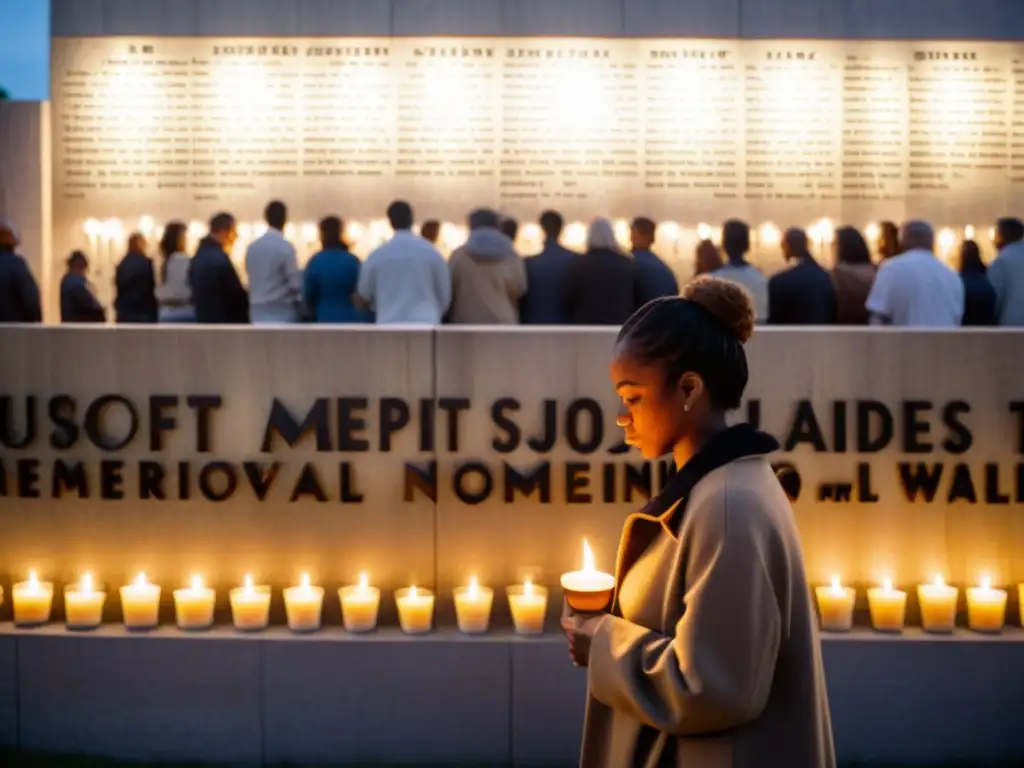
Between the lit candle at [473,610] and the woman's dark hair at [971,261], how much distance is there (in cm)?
471

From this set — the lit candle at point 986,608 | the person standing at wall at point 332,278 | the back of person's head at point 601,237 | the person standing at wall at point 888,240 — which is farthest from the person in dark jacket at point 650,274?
the lit candle at point 986,608

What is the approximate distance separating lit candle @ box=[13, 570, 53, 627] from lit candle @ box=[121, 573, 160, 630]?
0.32 m

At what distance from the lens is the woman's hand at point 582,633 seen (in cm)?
213

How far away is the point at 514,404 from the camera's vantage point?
4738 mm

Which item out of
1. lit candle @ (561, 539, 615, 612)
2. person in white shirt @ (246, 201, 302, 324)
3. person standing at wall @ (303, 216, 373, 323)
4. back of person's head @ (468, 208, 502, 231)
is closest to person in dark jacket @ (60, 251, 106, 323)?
person in white shirt @ (246, 201, 302, 324)

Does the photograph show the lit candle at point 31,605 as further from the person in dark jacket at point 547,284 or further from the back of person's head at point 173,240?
the back of person's head at point 173,240

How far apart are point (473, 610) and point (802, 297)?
3.57 metres

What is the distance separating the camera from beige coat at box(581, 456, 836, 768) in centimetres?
193

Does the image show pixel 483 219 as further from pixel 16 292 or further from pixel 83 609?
pixel 83 609

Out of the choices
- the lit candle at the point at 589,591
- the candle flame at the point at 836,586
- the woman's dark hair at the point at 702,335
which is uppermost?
the woman's dark hair at the point at 702,335

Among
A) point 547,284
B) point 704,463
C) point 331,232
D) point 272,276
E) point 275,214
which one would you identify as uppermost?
point 275,214

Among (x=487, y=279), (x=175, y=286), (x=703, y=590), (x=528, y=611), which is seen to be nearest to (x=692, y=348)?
(x=703, y=590)

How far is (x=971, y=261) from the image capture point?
26.0 feet

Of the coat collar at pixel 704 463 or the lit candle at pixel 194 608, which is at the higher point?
the coat collar at pixel 704 463
